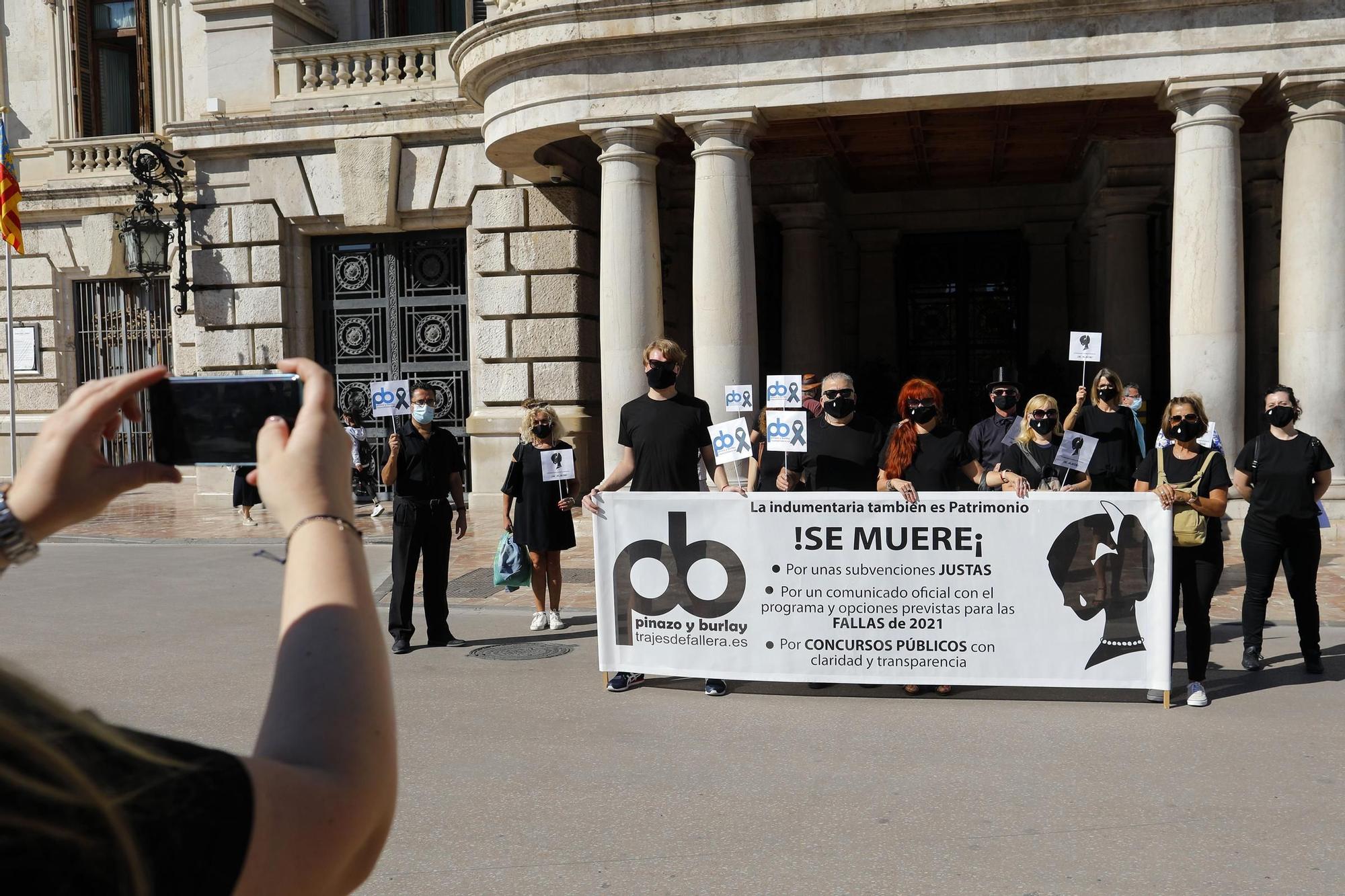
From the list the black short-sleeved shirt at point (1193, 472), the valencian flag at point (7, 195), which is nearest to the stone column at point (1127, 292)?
the black short-sleeved shirt at point (1193, 472)

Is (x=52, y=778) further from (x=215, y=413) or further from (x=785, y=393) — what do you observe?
(x=785, y=393)

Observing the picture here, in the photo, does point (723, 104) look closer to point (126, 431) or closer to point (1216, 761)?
point (1216, 761)

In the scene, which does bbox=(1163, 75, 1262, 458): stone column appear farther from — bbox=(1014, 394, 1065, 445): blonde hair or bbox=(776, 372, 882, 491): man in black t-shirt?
bbox=(776, 372, 882, 491): man in black t-shirt

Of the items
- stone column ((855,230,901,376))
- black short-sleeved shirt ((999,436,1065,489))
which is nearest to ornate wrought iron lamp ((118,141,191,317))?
stone column ((855,230,901,376))

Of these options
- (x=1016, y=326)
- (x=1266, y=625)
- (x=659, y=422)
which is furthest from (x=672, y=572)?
(x=1016, y=326)

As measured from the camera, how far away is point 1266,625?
9.45 metres

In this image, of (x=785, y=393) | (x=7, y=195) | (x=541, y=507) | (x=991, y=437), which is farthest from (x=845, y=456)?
(x=7, y=195)

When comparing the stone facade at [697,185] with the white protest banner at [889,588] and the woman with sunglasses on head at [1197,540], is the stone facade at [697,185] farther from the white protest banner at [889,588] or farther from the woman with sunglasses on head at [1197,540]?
the white protest banner at [889,588]

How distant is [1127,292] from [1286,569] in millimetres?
11741

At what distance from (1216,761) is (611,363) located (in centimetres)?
975

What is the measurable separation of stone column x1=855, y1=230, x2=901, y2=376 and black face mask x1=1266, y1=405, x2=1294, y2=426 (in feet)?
48.8

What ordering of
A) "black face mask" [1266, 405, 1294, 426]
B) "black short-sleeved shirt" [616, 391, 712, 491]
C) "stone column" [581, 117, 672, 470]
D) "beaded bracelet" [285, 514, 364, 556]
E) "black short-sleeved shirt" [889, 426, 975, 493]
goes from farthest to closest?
"stone column" [581, 117, 672, 470] < "black short-sleeved shirt" [616, 391, 712, 491] < "black face mask" [1266, 405, 1294, 426] < "black short-sleeved shirt" [889, 426, 975, 493] < "beaded bracelet" [285, 514, 364, 556]

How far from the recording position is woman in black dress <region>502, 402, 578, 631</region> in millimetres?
9812

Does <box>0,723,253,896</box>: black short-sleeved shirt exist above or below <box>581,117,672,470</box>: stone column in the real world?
below
